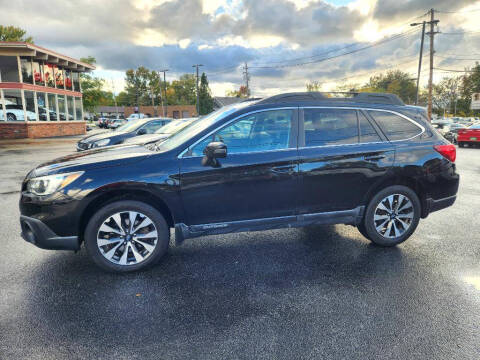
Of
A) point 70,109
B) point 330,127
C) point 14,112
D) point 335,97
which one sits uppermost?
point 70,109

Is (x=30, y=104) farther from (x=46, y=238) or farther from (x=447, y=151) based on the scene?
(x=447, y=151)

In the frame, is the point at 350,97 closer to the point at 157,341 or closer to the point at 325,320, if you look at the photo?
the point at 325,320

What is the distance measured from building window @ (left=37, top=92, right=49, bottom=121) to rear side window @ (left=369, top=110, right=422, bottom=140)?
89.1ft

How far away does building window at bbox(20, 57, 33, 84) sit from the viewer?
23.2 m

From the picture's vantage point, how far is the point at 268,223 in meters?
3.63

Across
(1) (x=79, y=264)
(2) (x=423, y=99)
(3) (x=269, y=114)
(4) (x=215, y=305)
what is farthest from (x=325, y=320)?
(2) (x=423, y=99)

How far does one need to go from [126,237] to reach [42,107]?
2661 cm

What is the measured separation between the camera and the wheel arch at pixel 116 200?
10.8ft

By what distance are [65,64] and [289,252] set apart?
100 ft

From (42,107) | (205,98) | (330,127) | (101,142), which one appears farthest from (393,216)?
(205,98)

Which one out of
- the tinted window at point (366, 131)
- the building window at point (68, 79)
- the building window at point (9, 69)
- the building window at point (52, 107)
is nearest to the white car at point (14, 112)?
the building window at point (9, 69)

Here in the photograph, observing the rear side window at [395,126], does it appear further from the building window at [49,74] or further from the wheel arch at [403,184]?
the building window at [49,74]

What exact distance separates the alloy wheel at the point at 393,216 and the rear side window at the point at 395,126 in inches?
29.9

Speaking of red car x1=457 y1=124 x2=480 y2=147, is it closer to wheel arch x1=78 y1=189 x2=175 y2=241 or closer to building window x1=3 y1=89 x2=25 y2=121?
wheel arch x1=78 y1=189 x2=175 y2=241
